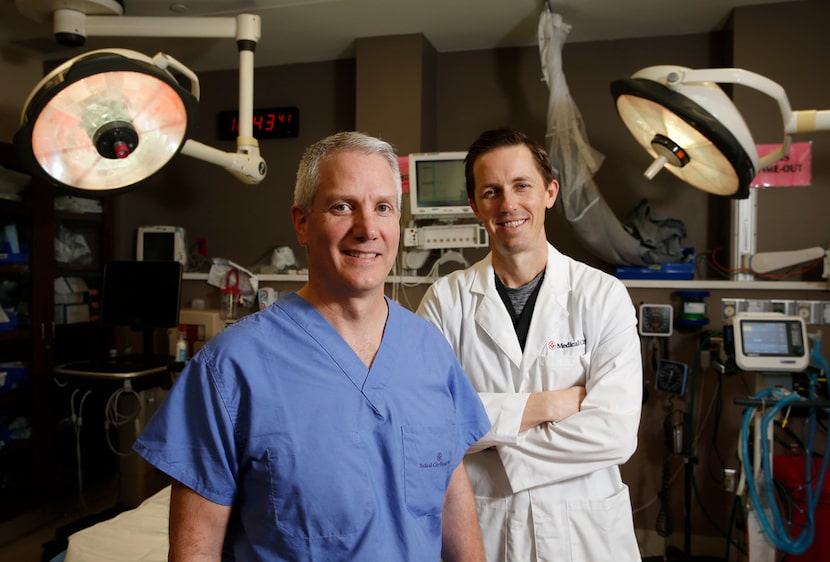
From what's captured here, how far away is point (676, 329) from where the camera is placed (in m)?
2.98

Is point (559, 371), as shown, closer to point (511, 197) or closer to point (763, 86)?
point (511, 197)

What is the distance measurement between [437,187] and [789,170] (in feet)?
5.68

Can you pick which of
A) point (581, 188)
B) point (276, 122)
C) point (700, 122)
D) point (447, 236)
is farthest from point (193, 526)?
point (276, 122)

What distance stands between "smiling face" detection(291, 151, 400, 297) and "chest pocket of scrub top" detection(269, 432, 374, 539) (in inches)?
10.3

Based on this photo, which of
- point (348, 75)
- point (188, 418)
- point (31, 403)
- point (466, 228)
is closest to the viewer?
point (188, 418)

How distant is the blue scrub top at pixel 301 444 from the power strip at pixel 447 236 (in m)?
1.92

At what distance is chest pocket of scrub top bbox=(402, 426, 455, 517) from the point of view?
1.05 meters

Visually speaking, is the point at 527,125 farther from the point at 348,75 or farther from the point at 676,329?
the point at 676,329

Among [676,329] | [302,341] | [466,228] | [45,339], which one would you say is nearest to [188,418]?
[302,341]

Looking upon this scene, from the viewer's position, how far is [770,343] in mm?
2350

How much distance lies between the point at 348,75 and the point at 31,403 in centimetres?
262

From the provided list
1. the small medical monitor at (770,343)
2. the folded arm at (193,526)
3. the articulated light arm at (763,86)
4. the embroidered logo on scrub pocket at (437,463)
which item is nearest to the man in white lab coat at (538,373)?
the embroidered logo on scrub pocket at (437,463)

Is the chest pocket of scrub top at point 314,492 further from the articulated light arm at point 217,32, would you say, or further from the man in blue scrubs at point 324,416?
the articulated light arm at point 217,32

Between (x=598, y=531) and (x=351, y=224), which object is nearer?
(x=351, y=224)
